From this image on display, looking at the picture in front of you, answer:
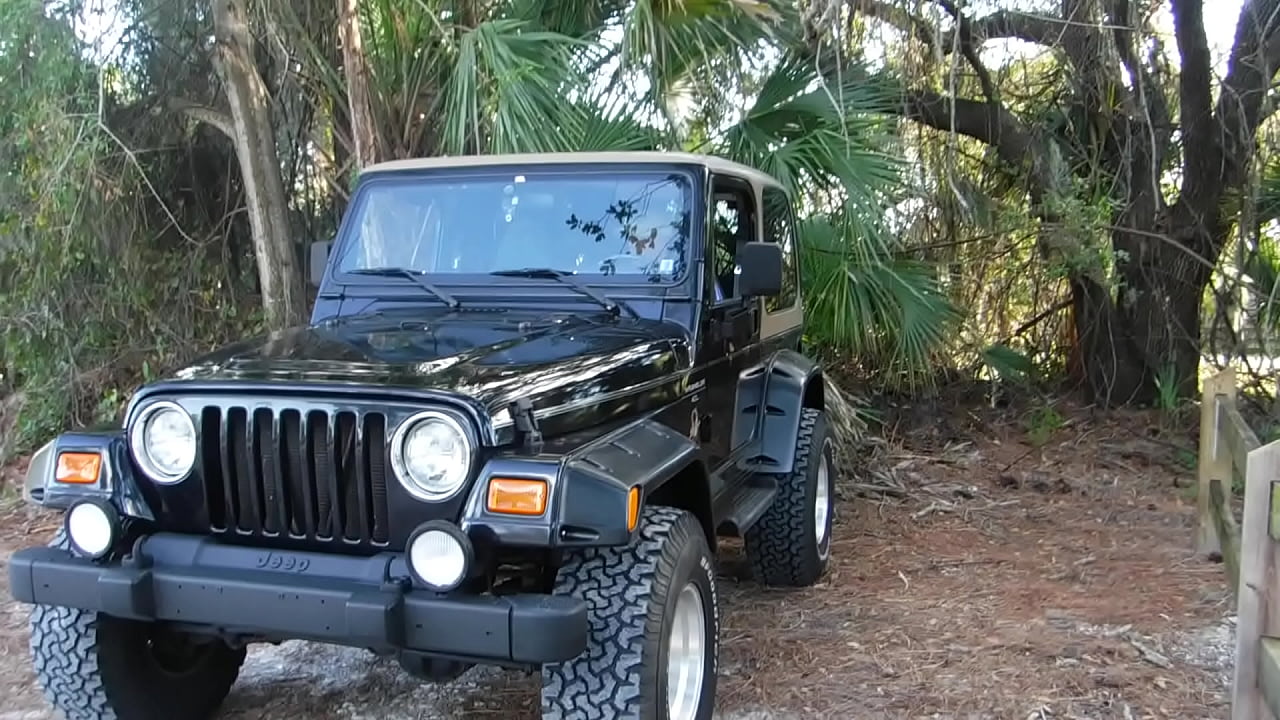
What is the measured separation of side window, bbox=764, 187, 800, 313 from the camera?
195 inches

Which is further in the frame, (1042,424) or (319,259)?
(1042,424)

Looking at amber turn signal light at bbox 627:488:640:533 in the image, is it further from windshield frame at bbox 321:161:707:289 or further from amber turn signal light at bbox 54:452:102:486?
amber turn signal light at bbox 54:452:102:486

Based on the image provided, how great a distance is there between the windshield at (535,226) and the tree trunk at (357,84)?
2.25 meters

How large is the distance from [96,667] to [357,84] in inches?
153

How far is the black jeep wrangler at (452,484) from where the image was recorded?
2658mm

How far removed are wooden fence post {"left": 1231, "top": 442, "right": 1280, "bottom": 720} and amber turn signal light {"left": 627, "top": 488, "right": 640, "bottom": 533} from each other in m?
1.92

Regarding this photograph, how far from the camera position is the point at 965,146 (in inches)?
333

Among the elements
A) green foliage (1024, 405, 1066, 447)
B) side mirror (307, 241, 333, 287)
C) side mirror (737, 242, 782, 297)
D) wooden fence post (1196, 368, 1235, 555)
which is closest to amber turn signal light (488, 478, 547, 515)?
side mirror (737, 242, 782, 297)

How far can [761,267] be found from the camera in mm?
3961

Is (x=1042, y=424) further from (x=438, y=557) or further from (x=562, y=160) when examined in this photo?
(x=438, y=557)

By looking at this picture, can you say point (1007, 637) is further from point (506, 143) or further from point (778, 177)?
point (506, 143)

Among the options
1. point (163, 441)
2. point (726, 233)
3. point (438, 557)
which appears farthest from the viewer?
point (726, 233)

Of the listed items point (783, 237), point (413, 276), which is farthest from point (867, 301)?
point (413, 276)

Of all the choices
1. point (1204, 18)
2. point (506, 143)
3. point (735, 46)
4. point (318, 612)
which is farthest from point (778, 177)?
point (318, 612)
